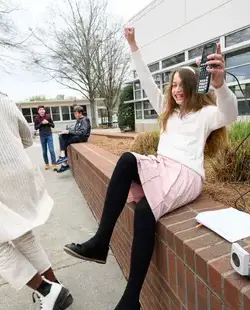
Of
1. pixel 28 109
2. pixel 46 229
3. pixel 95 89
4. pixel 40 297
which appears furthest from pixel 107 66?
pixel 40 297

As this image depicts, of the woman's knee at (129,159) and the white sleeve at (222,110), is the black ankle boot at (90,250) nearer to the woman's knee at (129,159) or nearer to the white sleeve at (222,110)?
the woman's knee at (129,159)

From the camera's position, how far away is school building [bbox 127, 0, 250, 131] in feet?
24.8

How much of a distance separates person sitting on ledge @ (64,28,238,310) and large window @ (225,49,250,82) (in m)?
6.25

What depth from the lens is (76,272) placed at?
2.31 meters

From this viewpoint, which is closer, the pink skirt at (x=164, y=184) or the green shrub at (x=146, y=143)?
the pink skirt at (x=164, y=184)

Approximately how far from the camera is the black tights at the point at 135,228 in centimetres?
138

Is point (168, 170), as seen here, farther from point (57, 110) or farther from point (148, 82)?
point (57, 110)

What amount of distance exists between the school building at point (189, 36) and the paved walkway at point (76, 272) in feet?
11.8

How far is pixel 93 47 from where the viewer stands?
2094 cm

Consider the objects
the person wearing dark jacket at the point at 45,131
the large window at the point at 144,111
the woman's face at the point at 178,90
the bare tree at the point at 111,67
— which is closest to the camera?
the woman's face at the point at 178,90

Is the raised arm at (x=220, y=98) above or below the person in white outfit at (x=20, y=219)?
above

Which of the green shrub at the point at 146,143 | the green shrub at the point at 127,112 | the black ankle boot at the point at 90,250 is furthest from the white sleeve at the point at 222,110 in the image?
the green shrub at the point at 127,112

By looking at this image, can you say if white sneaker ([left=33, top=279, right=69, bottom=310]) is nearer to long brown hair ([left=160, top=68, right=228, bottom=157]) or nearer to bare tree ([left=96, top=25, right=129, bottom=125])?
long brown hair ([left=160, top=68, right=228, bottom=157])

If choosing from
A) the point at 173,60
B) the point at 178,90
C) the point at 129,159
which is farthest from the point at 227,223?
the point at 173,60
